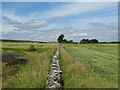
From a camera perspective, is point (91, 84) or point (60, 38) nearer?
point (91, 84)

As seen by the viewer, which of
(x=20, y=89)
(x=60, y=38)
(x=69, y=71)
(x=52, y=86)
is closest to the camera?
(x=52, y=86)

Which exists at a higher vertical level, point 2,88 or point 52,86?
point 52,86

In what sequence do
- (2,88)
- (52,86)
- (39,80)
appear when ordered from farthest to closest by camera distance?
(2,88) → (39,80) → (52,86)

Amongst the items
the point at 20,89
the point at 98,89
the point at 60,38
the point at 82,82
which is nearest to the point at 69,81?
the point at 82,82

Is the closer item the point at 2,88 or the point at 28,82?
the point at 28,82

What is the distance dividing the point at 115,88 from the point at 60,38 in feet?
446

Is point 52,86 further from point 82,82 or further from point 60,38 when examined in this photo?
point 60,38

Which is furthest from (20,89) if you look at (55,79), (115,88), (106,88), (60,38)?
(60,38)

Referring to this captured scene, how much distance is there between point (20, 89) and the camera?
26.3 feet

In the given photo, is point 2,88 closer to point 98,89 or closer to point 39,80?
point 39,80

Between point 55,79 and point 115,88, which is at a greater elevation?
point 55,79

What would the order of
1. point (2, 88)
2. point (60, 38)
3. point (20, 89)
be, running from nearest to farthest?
point (20, 89) → point (2, 88) → point (60, 38)

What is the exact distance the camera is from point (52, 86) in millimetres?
7188

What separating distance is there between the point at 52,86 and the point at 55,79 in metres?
0.94
